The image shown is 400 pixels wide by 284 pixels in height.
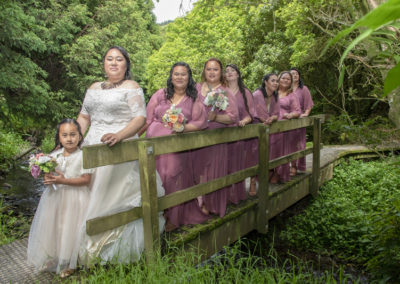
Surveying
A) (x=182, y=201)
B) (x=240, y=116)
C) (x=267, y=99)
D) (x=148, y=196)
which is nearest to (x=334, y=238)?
(x=267, y=99)

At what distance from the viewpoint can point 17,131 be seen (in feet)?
57.1

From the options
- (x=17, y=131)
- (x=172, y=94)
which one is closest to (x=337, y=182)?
(x=172, y=94)

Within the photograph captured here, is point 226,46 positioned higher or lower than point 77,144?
higher

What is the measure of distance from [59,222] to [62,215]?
0.22 feet

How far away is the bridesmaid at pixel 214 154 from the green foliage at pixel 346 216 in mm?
2219

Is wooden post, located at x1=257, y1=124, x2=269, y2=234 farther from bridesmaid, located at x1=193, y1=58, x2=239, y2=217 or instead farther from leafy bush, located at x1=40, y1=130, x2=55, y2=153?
leafy bush, located at x1=40, y1=130, x2=55, y2=153

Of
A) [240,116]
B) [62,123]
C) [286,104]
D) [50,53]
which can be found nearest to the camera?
[62,123]

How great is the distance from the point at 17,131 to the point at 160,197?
16.7 m

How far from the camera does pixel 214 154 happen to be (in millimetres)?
4266

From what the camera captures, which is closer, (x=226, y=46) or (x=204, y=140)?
(x=204, y=140)

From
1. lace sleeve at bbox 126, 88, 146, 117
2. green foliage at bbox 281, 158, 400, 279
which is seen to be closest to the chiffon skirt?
lace sleeve at bbox 126, 88, 146, 117

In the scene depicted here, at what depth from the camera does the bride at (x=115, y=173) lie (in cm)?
301

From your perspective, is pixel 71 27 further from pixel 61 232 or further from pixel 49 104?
pixel 61 232

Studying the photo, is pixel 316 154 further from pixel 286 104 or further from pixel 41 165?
pixel 41 165
